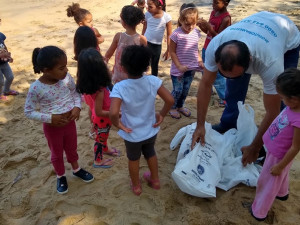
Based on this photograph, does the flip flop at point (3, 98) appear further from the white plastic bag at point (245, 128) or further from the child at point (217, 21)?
the white plastic bag at point (245, 128)

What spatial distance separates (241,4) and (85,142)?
8.29 metres

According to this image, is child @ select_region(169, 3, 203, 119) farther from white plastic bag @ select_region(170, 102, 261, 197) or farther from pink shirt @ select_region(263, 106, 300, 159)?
pink shirt @ select_region(263, 106, 300, 159)

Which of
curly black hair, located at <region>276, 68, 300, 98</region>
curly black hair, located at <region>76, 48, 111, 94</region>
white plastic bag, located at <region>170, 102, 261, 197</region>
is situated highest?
curly black hair, located at <region>276, 68, 300, 98</region>

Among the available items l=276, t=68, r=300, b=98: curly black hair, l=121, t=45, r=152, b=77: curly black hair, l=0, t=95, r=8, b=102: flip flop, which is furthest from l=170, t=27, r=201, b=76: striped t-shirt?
l=0, t=95, r=8, b=102: flip flop

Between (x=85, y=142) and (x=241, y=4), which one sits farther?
(x=241, y=4)

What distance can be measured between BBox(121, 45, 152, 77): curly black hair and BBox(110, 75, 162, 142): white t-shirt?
8cm

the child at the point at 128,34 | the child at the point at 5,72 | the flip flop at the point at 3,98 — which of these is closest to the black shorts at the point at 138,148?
the child at the point at 128,34

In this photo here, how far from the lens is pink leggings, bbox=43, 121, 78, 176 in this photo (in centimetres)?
223

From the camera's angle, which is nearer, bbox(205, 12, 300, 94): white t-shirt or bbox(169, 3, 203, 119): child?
bbox(205, 12, 300, 94): white t-shirt

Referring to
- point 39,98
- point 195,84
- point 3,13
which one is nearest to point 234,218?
point 39,98

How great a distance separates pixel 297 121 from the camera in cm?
162

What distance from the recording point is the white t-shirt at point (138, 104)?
76.0 inches

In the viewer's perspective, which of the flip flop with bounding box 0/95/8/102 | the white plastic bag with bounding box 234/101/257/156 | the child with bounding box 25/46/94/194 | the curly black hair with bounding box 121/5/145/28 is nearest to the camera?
the child with bounding box 25/46/94/194

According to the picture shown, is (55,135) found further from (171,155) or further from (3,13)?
(3,13)
